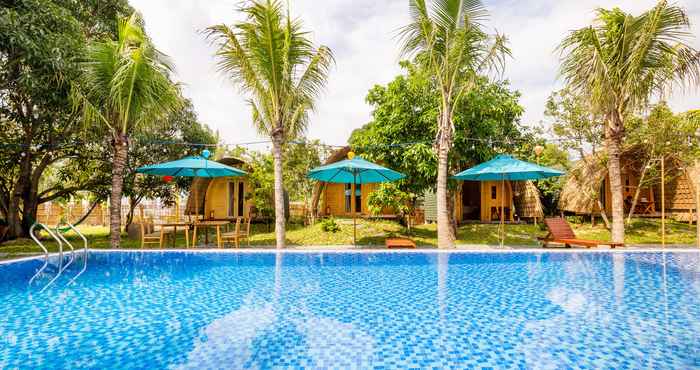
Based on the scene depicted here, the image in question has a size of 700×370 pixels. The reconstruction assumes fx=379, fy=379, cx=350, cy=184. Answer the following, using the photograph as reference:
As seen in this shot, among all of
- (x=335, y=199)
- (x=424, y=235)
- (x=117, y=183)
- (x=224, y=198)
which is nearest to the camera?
(x=117, y=183)

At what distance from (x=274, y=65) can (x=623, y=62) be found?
846cm

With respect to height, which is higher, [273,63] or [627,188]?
[273,63]

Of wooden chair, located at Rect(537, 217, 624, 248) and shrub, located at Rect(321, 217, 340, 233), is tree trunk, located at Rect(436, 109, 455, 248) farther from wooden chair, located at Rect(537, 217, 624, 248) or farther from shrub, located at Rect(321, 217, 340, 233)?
shrub, located at Rect(321, 217, 340, 233)

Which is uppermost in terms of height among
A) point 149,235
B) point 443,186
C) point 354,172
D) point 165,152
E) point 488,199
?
point 165,152

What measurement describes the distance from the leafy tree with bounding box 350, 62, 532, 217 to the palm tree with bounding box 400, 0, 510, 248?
57.8 inches

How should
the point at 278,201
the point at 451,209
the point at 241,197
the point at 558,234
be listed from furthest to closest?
the point at 241,197, the point at 451,209, the point at 558,234, the point at 278,201

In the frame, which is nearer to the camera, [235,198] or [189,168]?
[189,168]

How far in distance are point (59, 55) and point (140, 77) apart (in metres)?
1.85

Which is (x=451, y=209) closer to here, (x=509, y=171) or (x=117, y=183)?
(x=509, y=171)

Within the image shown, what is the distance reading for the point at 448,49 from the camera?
9414mm

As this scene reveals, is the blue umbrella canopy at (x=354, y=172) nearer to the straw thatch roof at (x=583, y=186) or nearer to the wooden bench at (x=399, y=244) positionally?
the wooden bench at (x=399, y=244)

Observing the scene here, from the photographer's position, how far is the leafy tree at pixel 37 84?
870 cm

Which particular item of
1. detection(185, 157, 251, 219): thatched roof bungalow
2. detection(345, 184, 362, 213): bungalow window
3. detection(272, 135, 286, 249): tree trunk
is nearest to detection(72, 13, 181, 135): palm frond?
detection(272, 135, 286, 249): tree trunk

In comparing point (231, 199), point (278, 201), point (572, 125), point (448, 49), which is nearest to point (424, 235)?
point (278, 201)
